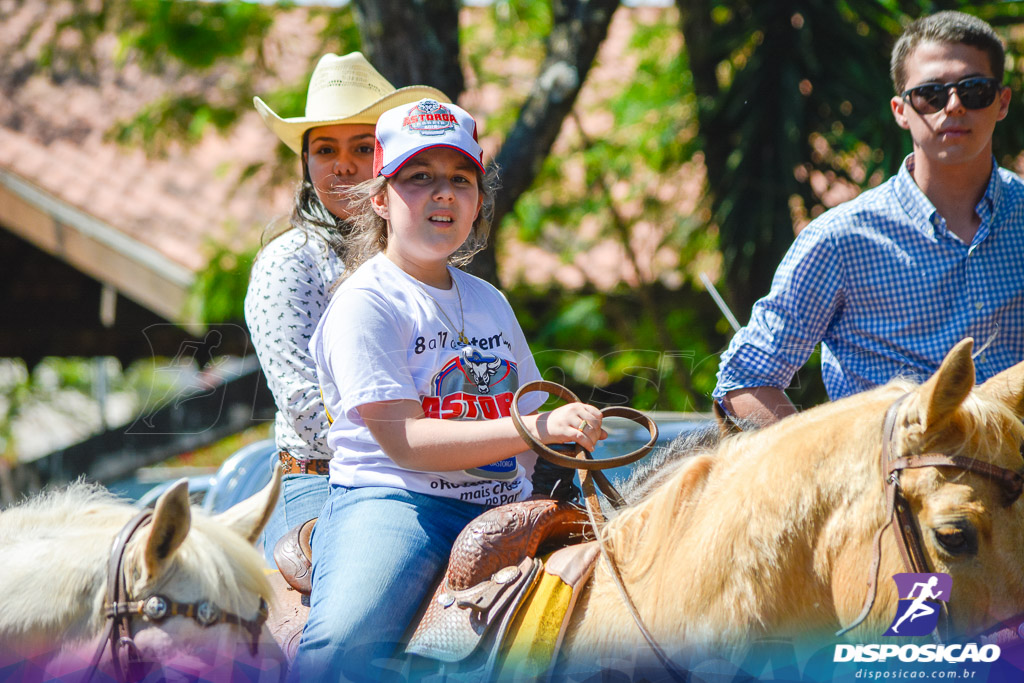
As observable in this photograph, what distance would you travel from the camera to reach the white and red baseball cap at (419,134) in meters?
2.04

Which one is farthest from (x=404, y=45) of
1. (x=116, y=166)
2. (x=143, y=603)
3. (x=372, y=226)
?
(x=116, y=166)

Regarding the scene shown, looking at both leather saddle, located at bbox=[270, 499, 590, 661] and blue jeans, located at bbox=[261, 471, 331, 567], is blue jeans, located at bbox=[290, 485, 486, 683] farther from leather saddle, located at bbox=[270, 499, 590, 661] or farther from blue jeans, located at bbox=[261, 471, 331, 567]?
blue jeans, located at bbox=[261, 471, 331, 567]

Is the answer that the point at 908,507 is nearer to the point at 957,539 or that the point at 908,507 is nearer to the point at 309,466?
the point at 957,539

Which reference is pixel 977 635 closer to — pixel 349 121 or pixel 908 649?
pixel 908 649

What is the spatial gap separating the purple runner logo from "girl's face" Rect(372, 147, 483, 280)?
116 cm

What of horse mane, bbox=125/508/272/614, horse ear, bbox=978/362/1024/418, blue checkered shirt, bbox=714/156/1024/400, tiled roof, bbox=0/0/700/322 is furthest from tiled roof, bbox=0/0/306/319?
horse ear, bbox=978/362/1024/418

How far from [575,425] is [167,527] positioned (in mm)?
778

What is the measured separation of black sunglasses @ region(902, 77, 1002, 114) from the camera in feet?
7.91

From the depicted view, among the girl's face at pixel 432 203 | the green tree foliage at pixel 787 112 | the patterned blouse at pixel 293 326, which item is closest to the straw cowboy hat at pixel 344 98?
the patterned blouse at pixel 293 326

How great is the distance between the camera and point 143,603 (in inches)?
64.4

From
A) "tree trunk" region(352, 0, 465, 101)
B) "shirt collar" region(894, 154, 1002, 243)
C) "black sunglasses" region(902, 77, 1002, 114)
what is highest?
"tree trunk" region(352, 0, 465, 101)

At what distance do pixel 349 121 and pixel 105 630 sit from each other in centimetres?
195

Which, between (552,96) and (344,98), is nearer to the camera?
(344,98)

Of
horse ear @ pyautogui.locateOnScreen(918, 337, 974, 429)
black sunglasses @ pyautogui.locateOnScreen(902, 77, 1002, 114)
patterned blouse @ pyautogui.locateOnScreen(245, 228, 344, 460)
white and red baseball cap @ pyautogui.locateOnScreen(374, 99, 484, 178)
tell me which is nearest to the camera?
horse ear @ pyautogui.locateOnScreen(918, 337, 974, 429)
